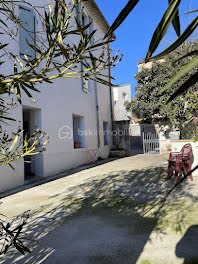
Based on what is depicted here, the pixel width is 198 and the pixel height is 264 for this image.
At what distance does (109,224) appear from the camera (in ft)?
11.8

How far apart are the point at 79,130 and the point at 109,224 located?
8535mm

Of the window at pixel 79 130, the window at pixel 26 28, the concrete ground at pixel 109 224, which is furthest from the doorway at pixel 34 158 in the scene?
the window at pixel 79 130

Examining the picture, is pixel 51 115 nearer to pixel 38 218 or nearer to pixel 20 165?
pixel 20 165

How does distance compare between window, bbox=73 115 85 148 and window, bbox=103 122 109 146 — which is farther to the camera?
window, bbox=103 122 109 146

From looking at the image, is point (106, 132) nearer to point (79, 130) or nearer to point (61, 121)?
point (79, 130)

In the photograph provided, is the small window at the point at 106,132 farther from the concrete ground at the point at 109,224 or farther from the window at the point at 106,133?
the concrete ground at the point at 109,224

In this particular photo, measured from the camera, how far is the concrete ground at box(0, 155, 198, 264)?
262 cm

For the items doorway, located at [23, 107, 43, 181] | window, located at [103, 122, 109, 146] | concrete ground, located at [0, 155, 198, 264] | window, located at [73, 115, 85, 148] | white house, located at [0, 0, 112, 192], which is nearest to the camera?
concrete ground, located at [0, 155, 198, 264]

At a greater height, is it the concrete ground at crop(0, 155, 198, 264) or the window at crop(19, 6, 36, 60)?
the window at crop(19, 6, 36, 60)

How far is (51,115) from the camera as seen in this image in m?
8.86

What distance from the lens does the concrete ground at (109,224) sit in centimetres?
262

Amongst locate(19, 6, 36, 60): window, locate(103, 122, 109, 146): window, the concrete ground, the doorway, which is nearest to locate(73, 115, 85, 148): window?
the doorway

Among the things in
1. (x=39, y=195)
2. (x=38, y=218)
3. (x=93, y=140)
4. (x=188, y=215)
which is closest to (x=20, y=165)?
(x=39, y=195)

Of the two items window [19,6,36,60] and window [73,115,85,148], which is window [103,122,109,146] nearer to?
window [73,115,85,148]
